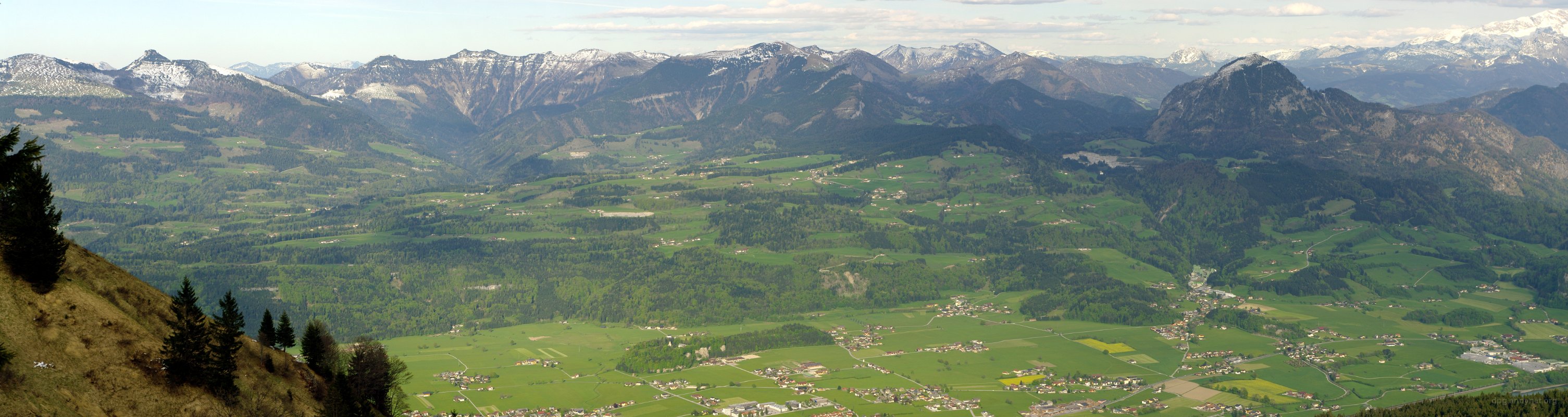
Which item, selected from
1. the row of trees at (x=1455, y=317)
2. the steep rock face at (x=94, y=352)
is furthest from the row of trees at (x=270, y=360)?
the row of trees at (x=1455, y=317)

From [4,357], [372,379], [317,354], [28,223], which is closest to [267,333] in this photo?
[317,354]

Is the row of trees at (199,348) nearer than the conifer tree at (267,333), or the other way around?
A: the row of trees at (199,348)

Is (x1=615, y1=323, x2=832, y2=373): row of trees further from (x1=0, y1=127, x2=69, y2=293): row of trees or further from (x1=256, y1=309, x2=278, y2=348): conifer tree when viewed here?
(x1=0, y1=127, x2=69, y2=293): row of trees

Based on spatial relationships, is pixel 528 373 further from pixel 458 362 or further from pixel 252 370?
pixel 252 370

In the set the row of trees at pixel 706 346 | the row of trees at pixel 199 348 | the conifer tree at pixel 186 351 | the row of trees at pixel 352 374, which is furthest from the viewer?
the row of trees at pixel 706 346

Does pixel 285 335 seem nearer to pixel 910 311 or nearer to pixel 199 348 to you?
pixel 199 348

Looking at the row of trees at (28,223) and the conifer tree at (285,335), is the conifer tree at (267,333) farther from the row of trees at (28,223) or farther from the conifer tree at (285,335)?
the row of trees at (28,223)
